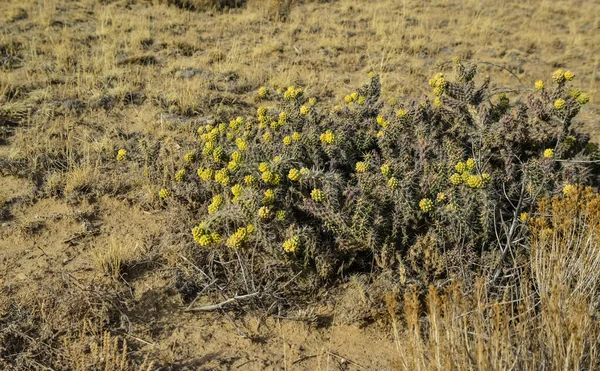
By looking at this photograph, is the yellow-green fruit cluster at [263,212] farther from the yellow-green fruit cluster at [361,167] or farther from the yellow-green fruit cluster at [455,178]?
the yellow-green fruit cluster at [455,178]

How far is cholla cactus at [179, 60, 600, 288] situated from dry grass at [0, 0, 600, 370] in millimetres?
336

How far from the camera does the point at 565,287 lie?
7.46 feet

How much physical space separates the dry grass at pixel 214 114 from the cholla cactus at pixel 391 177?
0.34 metres

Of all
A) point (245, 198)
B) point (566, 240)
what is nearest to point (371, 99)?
point (245, 198)

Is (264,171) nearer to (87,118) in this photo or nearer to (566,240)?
(566,240)

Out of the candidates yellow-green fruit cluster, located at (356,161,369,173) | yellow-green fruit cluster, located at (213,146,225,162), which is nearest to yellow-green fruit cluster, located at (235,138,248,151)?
yellow-green fruit cluster, located at (213,146,225,162)

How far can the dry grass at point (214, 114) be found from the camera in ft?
7.37

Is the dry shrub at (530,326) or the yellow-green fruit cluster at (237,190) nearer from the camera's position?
the dry shrub at (530,326)

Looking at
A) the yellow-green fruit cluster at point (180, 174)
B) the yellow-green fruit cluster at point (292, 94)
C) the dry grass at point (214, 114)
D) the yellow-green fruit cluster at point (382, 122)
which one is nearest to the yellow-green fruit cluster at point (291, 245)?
the dry grass at point (214, 114)

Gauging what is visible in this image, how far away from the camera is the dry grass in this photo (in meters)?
2.25

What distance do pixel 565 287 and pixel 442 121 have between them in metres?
2.05

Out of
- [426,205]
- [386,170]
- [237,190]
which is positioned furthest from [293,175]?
[426,205]

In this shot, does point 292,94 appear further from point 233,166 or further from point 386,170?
point 386,170

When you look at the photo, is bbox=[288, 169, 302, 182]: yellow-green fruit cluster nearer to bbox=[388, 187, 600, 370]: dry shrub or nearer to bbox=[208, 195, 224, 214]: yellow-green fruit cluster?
bbox=[208, 195, 224, 214]: yellow-green fruit cluster
